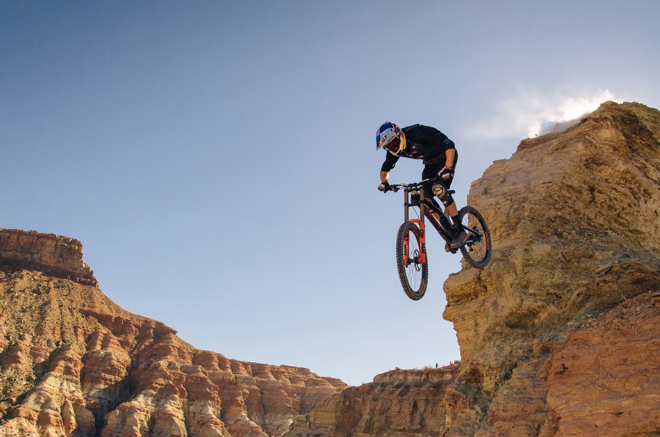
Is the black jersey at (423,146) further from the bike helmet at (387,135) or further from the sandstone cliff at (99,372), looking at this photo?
the sandstone cliff at (99,372)

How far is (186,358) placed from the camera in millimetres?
132625

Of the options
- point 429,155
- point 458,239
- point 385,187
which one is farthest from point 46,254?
point 429,155

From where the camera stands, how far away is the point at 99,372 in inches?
4203

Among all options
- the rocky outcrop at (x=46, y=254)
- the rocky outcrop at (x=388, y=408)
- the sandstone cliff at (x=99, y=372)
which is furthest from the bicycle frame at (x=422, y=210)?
the rocky outcrop at (x=46, y=254)

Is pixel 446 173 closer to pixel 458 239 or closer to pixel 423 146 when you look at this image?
pixel 423 146

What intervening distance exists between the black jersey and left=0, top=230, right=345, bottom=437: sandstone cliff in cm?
8588

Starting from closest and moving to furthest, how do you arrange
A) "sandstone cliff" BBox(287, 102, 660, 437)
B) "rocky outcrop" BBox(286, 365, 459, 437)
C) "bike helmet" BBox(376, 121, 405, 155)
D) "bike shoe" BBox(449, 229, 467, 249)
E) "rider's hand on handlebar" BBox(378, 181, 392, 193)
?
"sandstone cliff" BBox(287, 102, 660, 437)
"bike helmet" BBox(376, 121, 405, 155)
"rider's hand on handlebar" BBox(378, 181, 392, 193)
"bike shoe" BBox(449, 229, 467, 249)
"rocky outcrop" BBox(286, 365, 459, 437)

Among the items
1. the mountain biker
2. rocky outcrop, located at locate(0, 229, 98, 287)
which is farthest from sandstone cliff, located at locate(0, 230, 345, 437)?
the mountain biker

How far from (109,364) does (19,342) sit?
1835 cm

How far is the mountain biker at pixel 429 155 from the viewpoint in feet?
32.7

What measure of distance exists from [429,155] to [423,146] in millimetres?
213

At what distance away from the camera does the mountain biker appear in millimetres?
9973

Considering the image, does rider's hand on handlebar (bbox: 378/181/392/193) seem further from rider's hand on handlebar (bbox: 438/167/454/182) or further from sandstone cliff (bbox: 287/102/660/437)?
sandstone cliff (bbox: 287/102/660/437)

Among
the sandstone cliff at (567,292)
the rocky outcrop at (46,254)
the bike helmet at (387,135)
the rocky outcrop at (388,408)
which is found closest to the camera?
the sandstone cliff at (567,292)
